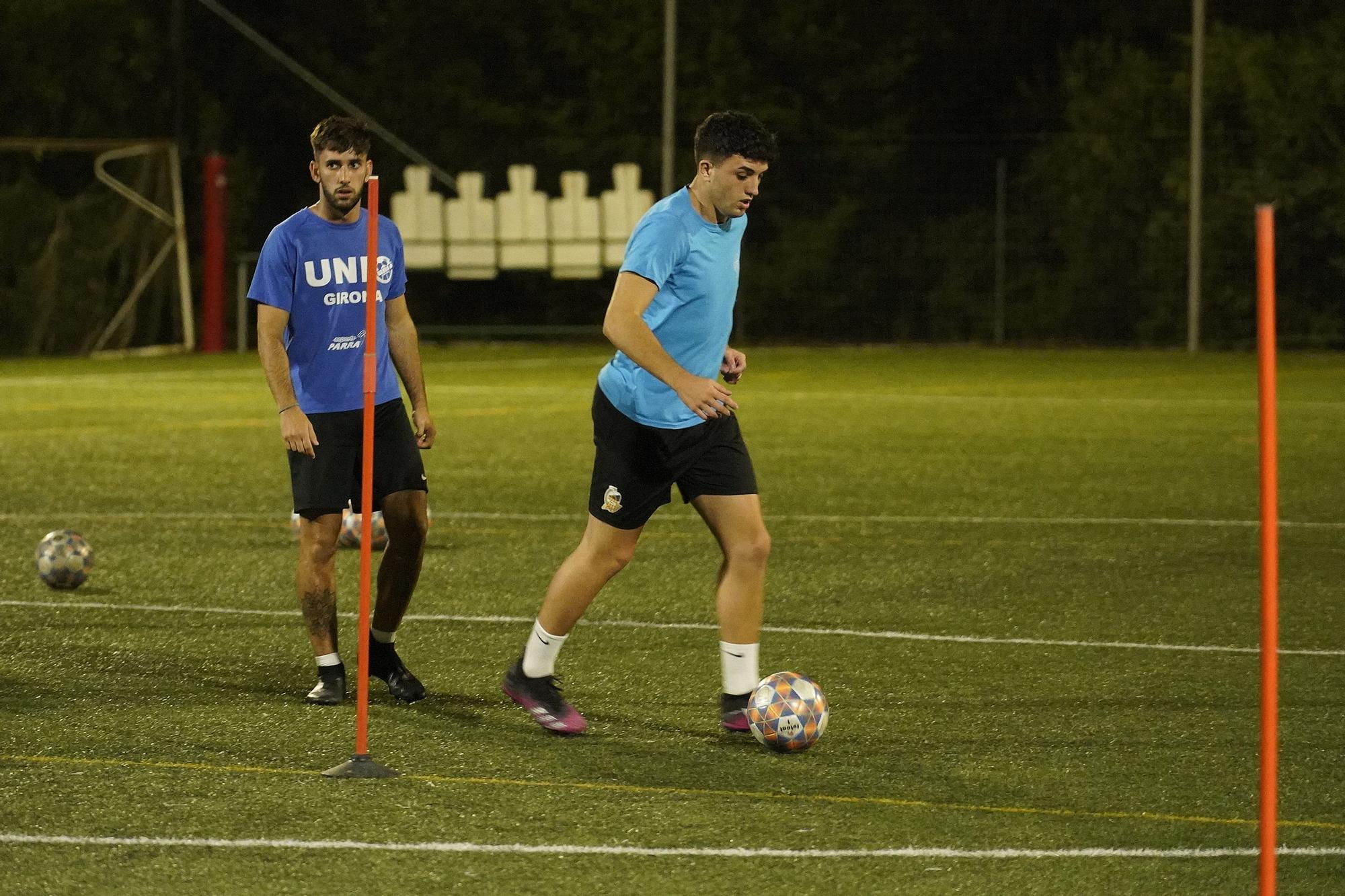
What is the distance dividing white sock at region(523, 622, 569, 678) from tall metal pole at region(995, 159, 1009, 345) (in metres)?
24.3

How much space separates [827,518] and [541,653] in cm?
559

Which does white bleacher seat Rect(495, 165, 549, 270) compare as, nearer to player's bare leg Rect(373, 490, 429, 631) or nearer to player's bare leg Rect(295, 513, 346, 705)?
player's bare leg Rect(373, 490, 429, 631)

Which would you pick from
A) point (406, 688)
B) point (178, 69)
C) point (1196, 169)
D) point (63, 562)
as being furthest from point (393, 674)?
point (178, 69)

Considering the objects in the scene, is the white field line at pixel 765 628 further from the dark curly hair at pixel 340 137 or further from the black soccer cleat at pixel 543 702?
the dark curly hair at pixel 340 137

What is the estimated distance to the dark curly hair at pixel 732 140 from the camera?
6477 millimetres

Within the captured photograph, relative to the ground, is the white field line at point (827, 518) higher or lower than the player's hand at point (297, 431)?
lower

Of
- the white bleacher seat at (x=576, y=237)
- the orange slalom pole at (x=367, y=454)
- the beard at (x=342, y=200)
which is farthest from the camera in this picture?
the white bleacher seat at (x=576, y=237)

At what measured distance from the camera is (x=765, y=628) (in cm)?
875

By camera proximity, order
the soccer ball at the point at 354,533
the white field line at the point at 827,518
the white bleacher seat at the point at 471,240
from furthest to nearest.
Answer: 1. the white bleacher seat at the point at 471,240
2. the white field line at the point at 827,518
3. the soccer ball at the point at 354,533

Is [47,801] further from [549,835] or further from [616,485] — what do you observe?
[616,485]

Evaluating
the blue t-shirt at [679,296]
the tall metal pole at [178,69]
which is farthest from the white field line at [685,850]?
the tall metal pole at [178,69]

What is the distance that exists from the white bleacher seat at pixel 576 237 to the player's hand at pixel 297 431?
23.1 metres

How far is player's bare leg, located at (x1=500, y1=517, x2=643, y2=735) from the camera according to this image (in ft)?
22.2

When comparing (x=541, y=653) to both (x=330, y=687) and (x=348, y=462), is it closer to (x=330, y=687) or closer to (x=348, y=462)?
(x=330, y=687)
